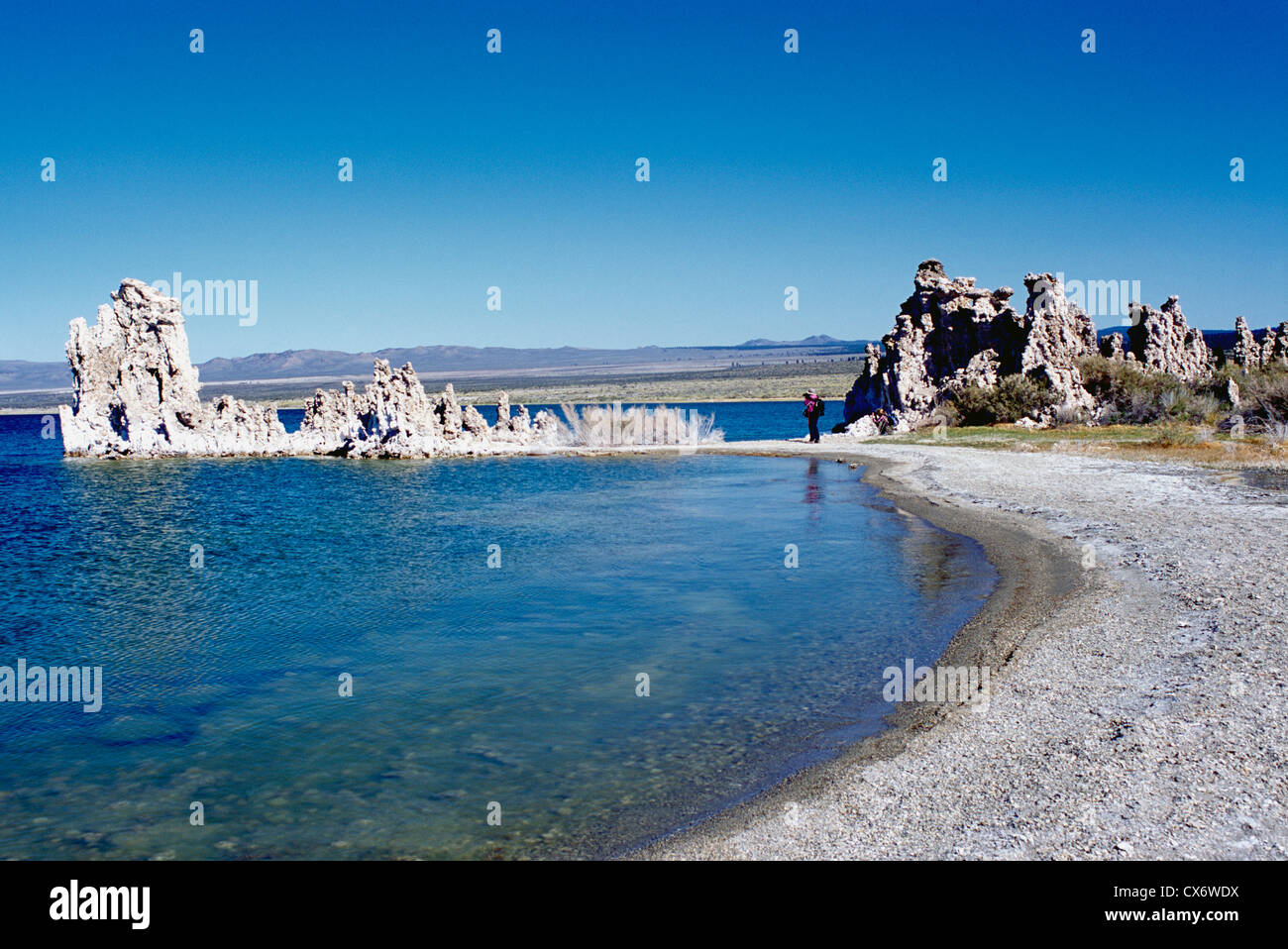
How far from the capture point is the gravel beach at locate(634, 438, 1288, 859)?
5.32 m

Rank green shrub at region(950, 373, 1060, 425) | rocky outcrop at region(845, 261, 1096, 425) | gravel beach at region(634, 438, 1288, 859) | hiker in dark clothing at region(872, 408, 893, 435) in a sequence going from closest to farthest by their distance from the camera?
gravel beach at region(634, 438, 1288, 859), green shrub at region(950, 373, 1060, 425), rocky outcrop at region(845, 261, 1096, 425), hiker in dark clothing at region(872, 408, 893, 435)

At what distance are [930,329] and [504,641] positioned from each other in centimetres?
3245

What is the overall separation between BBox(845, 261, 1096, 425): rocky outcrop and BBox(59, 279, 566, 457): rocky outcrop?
15.6 m

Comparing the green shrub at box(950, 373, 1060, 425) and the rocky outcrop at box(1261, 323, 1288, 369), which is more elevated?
the rocky outcrop at box(1261, 323, 1288, 369)

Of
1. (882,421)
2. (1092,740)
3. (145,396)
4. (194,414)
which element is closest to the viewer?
(1092,740)

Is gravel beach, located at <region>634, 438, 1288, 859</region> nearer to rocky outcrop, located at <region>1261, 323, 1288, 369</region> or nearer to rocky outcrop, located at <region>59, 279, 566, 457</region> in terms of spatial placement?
rocky outcrop, located at <region>59, 279, 566, 457</region>

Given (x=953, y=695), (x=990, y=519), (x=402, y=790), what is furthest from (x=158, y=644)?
(x=990, y=519)

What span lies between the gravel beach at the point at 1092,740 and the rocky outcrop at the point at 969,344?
22079 mm

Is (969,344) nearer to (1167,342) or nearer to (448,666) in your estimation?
(1167,342)

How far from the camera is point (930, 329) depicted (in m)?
39.1

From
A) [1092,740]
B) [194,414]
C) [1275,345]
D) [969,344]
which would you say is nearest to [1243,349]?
[1275,345]

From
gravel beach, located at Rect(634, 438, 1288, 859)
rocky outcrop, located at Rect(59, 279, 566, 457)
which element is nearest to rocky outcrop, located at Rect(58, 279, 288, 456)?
rocky outcrop, located at Rect(59, 279, 566, 457)

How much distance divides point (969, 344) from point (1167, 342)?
900cm

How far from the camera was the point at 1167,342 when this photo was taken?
3866 cm
